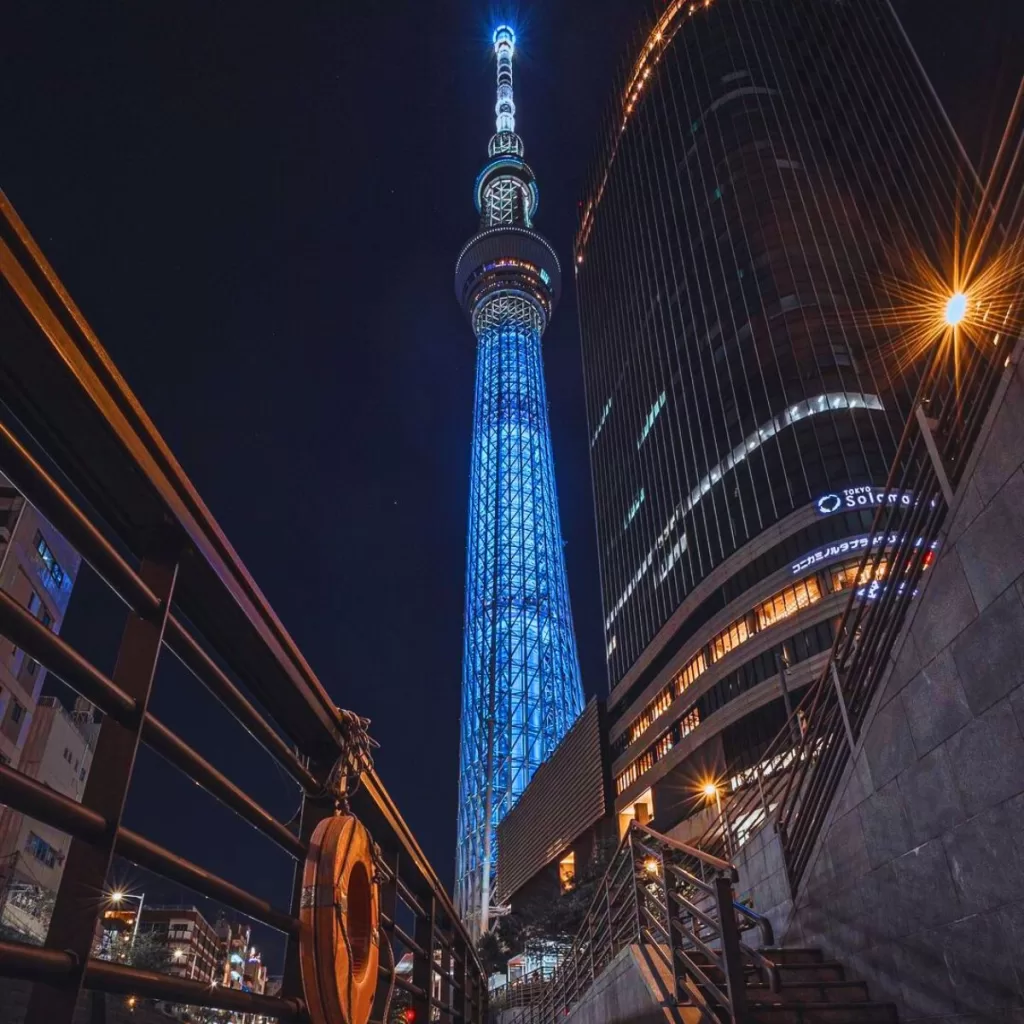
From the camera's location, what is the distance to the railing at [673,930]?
5230 mm

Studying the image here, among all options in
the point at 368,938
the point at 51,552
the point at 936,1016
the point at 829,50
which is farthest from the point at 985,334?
the point at 829,50

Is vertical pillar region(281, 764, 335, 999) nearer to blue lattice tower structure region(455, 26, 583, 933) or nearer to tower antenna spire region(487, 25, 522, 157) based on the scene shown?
blue lattice tower structure region(455, 26, 583, 933)

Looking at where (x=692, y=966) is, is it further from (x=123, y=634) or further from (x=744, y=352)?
(x=744, y=352)

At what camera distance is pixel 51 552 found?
4684 centimetres

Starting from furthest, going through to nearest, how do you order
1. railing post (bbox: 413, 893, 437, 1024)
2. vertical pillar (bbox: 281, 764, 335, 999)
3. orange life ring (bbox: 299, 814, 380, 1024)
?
railing post (bbox: 413, 893, 437, 1024), vertical pillar (bbox: 281, 764, 335, 999), orange life ring (bbox: 299, 814, 380, 1024)

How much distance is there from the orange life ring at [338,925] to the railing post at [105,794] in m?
1.11

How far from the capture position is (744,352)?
47.8m

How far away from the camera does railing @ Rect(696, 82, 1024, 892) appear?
466 cm

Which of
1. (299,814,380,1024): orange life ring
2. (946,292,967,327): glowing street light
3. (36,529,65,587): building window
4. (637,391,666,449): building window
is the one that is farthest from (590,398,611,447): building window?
(299,814,380,1024): orange life ring

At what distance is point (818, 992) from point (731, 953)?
1.18 metres

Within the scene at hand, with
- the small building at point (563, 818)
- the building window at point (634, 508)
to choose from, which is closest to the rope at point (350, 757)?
the small building at point (563, 818)

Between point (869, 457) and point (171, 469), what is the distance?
40889mm

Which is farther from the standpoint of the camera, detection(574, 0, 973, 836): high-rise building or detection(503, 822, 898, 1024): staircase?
detection(574, 0, 973, 836): high-rise building

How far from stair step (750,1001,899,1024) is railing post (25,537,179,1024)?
5.18 metres
